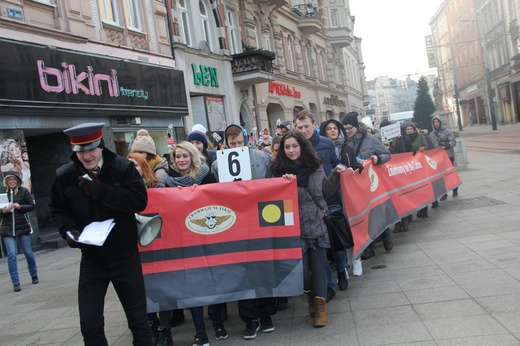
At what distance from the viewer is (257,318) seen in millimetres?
4734

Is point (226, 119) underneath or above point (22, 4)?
underneath

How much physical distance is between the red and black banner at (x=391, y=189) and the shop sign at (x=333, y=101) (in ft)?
87.1

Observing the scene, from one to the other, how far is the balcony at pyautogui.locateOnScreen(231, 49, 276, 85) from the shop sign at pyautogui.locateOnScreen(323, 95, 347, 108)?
14576 millimetres

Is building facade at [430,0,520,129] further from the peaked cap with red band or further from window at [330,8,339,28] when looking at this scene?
the peaked cap with red band

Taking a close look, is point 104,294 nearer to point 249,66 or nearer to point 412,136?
point 412,136

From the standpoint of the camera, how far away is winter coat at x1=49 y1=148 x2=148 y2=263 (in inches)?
139

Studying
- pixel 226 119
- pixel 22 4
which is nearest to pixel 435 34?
pixel 226 119

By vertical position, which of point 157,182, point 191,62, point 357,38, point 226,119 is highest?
point 357,38

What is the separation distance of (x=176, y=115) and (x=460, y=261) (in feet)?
45.7

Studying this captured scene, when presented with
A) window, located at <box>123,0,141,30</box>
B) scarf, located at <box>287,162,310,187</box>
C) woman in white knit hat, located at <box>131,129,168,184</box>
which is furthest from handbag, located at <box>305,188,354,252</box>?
window, located at <box>123,0,141,30</box>

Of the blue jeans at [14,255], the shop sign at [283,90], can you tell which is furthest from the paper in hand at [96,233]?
the shop sign at [283,90]

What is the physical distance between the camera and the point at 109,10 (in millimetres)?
15992

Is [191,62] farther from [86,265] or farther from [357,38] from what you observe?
[357,38]

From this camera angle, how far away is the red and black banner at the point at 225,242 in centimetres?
473
